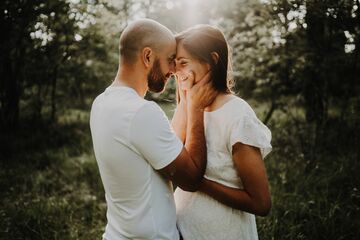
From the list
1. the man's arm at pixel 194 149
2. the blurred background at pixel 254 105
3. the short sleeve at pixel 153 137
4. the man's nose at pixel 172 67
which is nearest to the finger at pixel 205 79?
the man's arm at pixel 194 149

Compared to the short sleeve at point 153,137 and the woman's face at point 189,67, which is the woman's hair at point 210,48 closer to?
the woman's face at point 189,67

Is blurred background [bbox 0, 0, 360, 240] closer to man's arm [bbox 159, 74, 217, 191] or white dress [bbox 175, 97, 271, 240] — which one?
man's arm [bbox 159, 74, 217, 191]

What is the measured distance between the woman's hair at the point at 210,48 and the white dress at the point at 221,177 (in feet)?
0.60

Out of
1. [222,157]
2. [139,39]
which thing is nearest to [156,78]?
[139,39]

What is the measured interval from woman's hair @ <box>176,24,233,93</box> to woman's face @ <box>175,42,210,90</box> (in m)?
0.02

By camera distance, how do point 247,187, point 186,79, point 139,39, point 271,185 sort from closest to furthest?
1. point 247,187
2. point 139,39
3. point 186,79
4. point 271,185

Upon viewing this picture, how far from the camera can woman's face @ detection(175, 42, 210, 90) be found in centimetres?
209

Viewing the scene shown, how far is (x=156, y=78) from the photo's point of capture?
211 centimetres

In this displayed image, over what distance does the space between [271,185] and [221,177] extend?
9.54ft

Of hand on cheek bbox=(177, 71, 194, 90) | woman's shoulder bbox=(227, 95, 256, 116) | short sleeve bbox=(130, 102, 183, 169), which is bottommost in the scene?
short sleeve bbox=(130, 102, 183, 169)

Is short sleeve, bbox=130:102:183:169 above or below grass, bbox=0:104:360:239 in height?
above

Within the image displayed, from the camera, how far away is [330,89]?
628 centimetres

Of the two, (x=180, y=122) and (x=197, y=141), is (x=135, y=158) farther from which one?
→ (x=180, y=122)

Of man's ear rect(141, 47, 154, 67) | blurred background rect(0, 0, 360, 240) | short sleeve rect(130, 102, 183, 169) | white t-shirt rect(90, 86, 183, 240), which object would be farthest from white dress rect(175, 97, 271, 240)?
blurred background rect(0, 0, 360, 240)
